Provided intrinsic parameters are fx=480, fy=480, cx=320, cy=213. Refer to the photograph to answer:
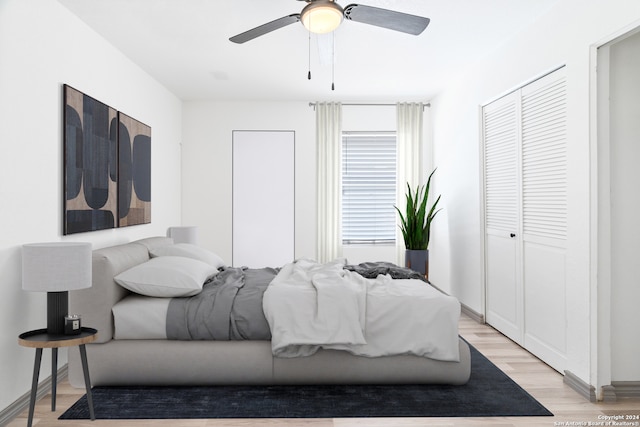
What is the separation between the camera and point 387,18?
288 centimetres

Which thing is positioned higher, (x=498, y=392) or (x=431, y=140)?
(x=431, y=140)

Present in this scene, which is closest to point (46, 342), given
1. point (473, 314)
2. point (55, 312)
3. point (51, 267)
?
point (55, 312)

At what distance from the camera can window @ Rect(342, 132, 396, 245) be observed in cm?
681

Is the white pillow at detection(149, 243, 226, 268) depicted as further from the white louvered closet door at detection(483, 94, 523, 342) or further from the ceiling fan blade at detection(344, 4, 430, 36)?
the white louvered closet door at detection(483, 94, 523, 342)

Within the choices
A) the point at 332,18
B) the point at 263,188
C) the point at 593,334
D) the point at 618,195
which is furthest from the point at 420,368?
the point at 263,188

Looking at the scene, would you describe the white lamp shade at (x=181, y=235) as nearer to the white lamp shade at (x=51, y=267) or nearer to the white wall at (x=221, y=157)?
the white wall at (x=221, y=157)

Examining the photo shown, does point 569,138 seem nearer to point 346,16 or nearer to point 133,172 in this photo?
point 346,16

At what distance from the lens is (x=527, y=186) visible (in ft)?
13.0

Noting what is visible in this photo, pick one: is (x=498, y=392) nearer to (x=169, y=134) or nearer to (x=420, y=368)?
(x=420, y=368)

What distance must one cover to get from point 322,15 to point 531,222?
236cm

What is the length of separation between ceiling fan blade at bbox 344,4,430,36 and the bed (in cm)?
170

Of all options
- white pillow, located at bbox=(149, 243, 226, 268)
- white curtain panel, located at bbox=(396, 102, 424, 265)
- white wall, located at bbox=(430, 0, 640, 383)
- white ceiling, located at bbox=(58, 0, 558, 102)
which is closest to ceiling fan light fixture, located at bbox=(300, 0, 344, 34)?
white ceiling, located at bbox=(58, 0, 558, 102)

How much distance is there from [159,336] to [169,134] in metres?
3.52

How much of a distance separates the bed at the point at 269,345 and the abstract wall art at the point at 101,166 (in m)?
0.69
